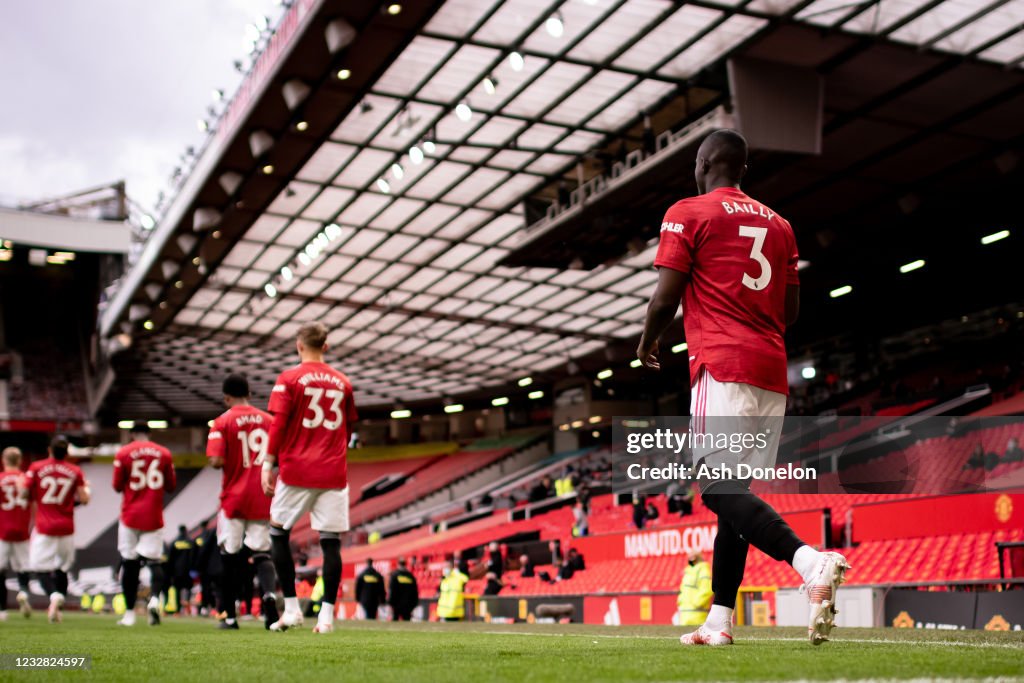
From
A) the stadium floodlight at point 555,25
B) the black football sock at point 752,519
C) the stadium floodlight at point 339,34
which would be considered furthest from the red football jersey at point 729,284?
the stadium floodlight at point 339,34

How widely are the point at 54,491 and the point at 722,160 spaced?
29.4 feet

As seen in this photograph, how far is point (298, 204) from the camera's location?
22156 millimetres

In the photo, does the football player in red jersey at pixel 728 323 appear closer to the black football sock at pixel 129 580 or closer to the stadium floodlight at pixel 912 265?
the black football sock at pixel 129 580

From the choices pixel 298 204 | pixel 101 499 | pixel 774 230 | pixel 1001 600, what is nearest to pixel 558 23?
pixel 298 204

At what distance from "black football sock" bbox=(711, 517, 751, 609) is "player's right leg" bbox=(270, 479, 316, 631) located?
3.16 metres

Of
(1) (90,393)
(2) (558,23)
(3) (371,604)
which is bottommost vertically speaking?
(3) (371,604)

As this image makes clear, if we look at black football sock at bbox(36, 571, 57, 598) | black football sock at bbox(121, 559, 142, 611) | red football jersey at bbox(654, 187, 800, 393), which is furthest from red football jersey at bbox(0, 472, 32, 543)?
red football jersey at bbox(654, 187, 800, 393)

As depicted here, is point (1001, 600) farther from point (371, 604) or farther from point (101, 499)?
point (101, 499)

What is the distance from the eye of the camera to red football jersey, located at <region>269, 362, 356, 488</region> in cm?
612

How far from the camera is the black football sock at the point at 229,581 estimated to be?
7.46 m

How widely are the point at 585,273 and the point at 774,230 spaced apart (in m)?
22.5

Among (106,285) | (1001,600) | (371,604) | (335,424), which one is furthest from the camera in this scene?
(106,285)

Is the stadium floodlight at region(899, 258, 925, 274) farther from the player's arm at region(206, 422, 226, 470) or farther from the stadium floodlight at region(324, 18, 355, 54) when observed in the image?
the player's arm at region(206, 422, 226, 470)

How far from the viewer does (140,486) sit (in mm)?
8758
